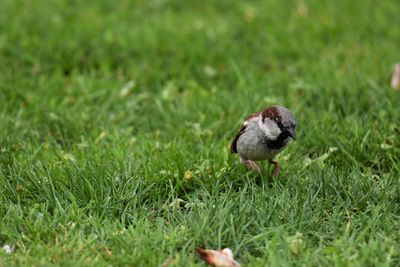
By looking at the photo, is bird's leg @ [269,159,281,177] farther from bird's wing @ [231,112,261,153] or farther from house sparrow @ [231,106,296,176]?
bird's wing @ [231,112,261,153]

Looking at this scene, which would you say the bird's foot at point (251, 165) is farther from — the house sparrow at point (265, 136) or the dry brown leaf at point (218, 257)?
the dry brown leaf at point (218, 257)

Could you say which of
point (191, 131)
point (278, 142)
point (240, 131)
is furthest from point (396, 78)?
point (278, 142)

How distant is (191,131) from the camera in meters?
5.75

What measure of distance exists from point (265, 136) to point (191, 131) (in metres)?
1.09

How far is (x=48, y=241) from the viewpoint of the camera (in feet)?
13.3

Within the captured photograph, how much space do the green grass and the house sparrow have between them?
11 cm

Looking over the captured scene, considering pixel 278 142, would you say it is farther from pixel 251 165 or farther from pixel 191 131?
pixel 191 131

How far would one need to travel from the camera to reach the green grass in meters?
4.05

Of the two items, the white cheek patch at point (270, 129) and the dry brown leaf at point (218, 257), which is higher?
the white cheek patch at point (270, 129)

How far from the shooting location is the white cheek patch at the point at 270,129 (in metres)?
4.70

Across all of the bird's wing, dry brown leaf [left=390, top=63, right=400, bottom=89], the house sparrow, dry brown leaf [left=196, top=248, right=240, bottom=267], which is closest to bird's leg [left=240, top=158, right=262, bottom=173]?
the house sparrow

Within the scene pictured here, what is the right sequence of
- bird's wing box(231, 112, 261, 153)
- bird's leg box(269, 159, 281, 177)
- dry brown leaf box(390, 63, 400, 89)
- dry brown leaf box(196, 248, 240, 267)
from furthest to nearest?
dry brown leaf box(390, 63, 400, 89) → bird's wing box(231, 112, 261, 153) → bird's leg box(269, 159, 281, 177) → dry brown leaf box(196, 248, 240, 267)

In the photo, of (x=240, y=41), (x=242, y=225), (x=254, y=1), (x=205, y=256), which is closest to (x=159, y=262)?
(x=205, y=256)

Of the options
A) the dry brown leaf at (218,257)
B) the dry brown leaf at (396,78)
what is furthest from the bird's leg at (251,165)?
the dry brown leaf at (396,78)
